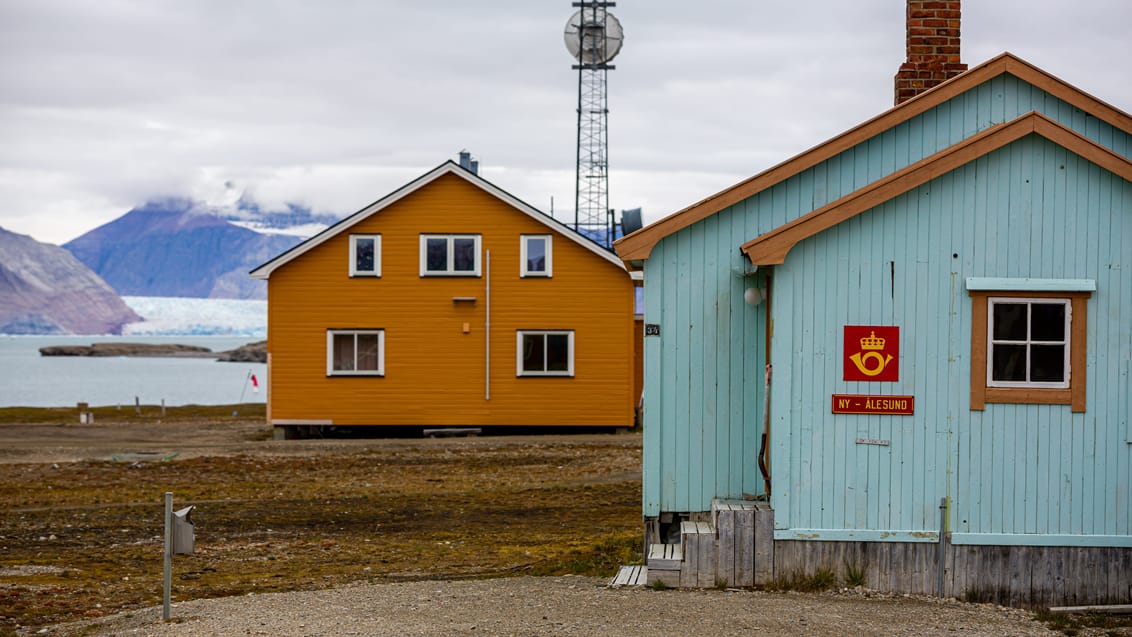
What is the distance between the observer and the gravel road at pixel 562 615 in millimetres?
10727

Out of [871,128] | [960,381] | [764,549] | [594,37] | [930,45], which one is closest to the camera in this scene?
[960,381]

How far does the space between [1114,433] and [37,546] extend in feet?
42.3

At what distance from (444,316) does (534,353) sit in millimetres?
2441

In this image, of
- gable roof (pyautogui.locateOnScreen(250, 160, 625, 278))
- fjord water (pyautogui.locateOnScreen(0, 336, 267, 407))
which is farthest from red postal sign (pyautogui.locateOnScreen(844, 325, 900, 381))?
fjord water (pyautogui.locateOnScreen(0, 336, 267, 407))

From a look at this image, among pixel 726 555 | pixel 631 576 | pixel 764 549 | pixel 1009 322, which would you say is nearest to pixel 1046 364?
pixel 1009 322

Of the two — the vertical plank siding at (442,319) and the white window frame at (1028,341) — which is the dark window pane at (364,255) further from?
the white window frame at (1028,341)

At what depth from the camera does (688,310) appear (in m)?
13.8

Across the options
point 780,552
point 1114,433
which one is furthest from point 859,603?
point 1114,433

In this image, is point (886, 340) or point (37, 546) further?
point (37, 546)

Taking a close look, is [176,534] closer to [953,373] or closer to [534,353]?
[953,373]

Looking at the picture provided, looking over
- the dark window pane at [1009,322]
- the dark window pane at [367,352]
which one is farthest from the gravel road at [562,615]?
the dark window pane at [367,352]

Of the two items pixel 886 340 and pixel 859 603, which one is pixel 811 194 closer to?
pixel 886 340

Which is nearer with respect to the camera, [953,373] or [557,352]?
[953,373]

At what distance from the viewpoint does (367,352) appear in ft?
109
